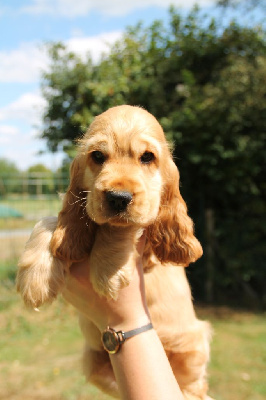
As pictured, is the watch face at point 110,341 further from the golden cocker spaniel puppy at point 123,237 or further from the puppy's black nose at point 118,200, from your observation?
the puppy's black nose at point 118,200

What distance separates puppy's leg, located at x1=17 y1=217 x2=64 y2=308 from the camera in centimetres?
203

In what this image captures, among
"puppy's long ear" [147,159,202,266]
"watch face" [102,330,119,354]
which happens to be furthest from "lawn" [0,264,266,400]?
"watch face" [102,330,119,354]

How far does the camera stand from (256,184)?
312 inches

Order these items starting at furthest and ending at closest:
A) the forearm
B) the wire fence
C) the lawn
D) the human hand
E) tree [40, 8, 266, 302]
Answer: the wire fence, tree [40, 8, 266, 302], the lawn, the human hand, the forearm

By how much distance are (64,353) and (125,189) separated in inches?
208

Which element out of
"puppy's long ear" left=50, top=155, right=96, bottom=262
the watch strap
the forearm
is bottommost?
the forearm

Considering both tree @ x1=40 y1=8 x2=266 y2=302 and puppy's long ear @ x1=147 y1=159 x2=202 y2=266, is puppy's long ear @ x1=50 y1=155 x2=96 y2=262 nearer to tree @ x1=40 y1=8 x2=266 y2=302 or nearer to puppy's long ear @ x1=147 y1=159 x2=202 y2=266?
puppy's long ear @ x1=147 y1=159 x2=202 y2=266

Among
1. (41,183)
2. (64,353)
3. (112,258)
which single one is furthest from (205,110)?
(112,258)

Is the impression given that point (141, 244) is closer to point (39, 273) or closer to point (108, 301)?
point (108, 301)

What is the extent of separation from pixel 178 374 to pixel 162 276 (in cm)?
67

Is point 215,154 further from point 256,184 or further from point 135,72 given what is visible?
point 135,72

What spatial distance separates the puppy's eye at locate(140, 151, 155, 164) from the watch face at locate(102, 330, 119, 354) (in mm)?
978

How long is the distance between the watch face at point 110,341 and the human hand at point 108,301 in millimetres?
51

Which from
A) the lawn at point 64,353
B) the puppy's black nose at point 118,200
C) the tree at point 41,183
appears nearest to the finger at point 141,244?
the puppy's black nose at point 118,200
